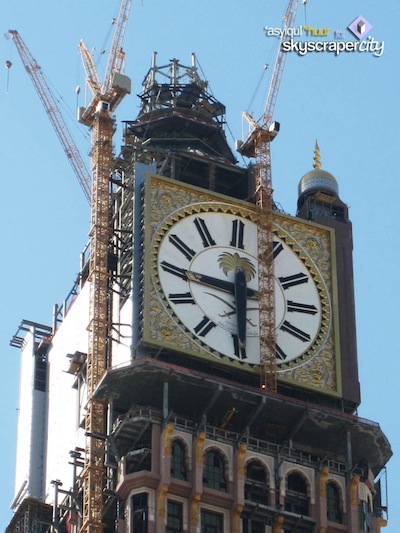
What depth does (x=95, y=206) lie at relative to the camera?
13512cm

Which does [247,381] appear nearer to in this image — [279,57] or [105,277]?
[105,277]

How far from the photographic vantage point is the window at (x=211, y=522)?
387 feet

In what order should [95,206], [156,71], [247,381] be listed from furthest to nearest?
[156,71] → [95,206] → [247,381]

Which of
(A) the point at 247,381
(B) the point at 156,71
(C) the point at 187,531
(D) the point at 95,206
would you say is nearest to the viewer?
(C) the point at 187,531

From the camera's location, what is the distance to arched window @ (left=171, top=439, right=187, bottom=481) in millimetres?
118750

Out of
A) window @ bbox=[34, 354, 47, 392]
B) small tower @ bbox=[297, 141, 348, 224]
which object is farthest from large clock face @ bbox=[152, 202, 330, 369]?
window @ bbox=[34, 354, 47, 392]

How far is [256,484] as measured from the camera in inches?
4774

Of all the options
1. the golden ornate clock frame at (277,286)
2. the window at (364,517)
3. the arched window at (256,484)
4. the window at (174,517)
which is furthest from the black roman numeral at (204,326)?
the window at (364,517)

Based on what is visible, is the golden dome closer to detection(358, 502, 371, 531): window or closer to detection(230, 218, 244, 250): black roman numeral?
detection(230, 218, 244, 250): black roman numeral

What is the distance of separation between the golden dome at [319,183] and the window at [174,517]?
86.3ft

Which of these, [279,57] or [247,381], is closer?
[247,381]

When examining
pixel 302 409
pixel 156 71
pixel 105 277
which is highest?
pixel 156 71

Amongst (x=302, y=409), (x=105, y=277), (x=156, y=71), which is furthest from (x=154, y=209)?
(x=156, y=71)

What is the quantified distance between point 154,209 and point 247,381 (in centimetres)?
1044
